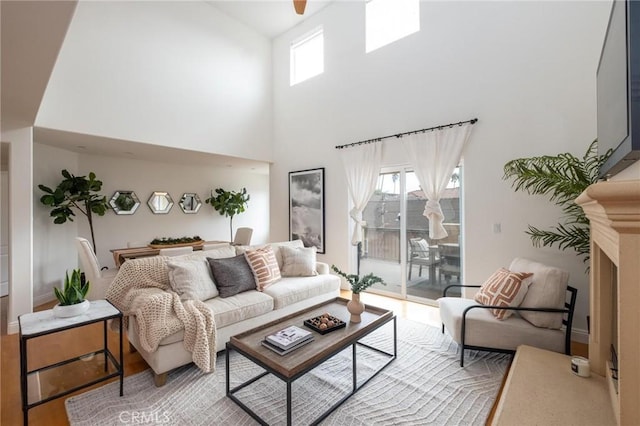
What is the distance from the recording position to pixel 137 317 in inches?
88.7

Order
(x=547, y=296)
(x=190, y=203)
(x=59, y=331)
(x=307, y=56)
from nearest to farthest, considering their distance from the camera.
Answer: (x=59, y=331), (x=547, y=296), (x=307, y=56), (x=190, y=203)

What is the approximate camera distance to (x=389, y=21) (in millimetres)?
4477

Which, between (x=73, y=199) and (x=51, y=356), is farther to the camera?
(x=73, y=199)

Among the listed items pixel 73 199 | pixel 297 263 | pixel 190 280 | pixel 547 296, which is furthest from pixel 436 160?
pixel 73 199

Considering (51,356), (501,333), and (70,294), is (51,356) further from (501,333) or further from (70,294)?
(501,333)

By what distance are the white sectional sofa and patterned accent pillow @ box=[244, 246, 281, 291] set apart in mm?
66

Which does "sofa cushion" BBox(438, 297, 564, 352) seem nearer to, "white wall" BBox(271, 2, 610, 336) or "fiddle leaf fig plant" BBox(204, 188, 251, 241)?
"white wall" BBox(271, 2, 610, 336)

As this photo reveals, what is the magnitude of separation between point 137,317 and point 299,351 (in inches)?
53.4

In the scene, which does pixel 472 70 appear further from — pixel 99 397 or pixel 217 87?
pixel 99 397

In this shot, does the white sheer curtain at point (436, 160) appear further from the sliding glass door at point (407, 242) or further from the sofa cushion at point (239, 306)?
the sofa cushion at point (239, 306)

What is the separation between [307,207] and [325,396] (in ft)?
11.8

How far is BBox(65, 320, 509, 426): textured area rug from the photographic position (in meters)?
1.86

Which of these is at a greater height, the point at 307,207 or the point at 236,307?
the point at 307,207

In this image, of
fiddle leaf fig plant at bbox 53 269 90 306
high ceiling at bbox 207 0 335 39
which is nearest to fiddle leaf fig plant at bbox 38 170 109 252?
fiddle leaf fig plant at bbox 53 269 90 306
